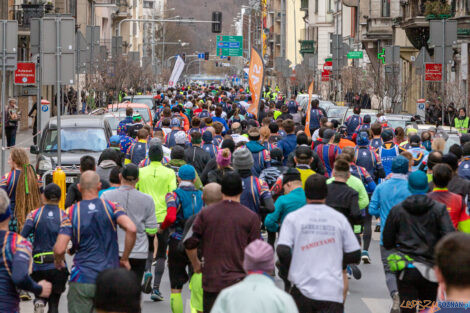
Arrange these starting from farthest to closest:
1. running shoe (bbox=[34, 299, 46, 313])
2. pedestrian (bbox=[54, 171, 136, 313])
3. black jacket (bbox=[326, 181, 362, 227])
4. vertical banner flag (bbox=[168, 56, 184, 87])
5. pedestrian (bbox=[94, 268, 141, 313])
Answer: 1. vertical banner flag (bbox=[168, 56, 184, 87])
2. black jacket (bbox=[326, 181, 362, 227])
3. running shoe (bbox=[34, 299, 46, 313])
4. pedestrian (bbox=[54, 171, 136, 313])
5. pedestrian (bbox=[94, 268, 141, 313])

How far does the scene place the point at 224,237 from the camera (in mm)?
7707

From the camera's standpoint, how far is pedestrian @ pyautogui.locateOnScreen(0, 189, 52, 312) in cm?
687

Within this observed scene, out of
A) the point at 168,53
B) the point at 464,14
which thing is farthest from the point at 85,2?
the point at 168,53

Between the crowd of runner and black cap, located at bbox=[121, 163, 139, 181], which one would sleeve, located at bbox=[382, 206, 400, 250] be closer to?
the crowd of runner

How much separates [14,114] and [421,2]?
771 inches

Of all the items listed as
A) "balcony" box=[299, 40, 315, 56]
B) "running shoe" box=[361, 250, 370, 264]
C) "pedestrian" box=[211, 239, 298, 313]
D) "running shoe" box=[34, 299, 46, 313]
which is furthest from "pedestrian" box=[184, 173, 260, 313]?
"balcony" box=[299, 40, 315, 56]

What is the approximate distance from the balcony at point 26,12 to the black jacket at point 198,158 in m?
32.9

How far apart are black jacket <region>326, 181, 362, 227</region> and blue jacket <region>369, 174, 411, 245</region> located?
1.75 ft

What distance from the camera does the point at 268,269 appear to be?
558 centimetres

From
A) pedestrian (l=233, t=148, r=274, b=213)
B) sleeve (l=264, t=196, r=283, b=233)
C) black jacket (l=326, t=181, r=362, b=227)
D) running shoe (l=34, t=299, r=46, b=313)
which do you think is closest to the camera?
running shoe (l=34, t=299, r=46, b=313)

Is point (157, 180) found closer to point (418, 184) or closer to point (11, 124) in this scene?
point (418, 184)

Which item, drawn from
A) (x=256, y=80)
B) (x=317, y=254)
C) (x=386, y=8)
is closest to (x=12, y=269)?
(x=317, y=254)

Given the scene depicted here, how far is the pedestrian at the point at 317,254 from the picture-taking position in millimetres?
7402

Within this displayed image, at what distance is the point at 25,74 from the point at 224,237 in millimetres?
19430
